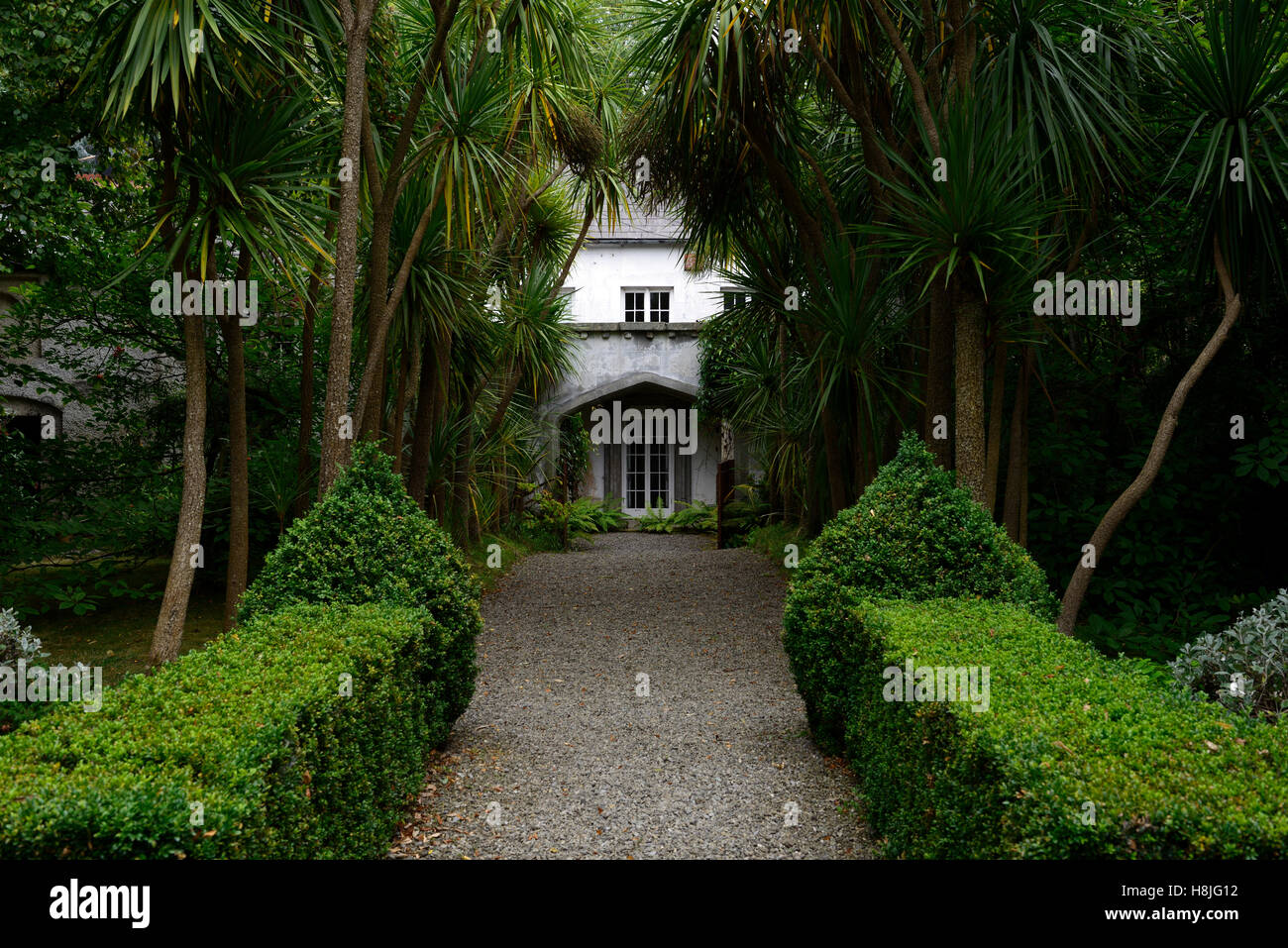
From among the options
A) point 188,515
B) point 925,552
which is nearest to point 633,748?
point 925,552

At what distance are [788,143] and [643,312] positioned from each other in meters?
10.4

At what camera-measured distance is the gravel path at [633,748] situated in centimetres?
398

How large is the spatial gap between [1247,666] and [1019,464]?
317cm

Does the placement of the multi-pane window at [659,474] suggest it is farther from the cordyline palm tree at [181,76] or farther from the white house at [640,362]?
the cordyline palm tree at [181,76]

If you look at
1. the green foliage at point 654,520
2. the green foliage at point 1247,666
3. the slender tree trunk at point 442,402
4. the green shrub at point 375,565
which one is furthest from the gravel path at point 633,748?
the green foliage at point 654,520

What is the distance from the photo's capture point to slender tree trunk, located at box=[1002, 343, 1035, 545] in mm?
6957

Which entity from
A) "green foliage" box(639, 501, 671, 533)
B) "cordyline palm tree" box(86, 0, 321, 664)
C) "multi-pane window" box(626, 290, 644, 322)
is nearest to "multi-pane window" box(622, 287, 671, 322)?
"multi-pane window" box(626, 290, 644, 322)

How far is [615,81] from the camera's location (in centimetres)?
1070

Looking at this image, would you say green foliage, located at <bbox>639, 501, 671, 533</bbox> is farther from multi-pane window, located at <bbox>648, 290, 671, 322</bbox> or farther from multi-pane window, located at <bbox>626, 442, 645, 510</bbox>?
multi-pane window, located at <bbox>648, 290, 671, 322</bbox>

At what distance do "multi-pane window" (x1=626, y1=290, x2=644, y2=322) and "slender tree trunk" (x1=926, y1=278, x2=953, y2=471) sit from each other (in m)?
11.7

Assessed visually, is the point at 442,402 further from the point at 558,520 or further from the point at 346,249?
the point at 558,520

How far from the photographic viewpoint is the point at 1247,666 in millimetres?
4004
